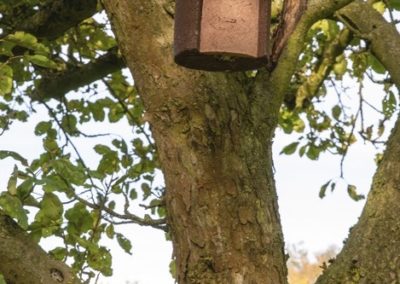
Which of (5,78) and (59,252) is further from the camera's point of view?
(59,252)

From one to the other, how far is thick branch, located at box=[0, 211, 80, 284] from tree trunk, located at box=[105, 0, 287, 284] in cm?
42

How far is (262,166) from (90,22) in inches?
103

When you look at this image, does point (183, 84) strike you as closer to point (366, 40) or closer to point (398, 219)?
point (398, 219)

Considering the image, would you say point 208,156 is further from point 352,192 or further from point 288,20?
point 352,192

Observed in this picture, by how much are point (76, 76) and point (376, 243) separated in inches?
99.1

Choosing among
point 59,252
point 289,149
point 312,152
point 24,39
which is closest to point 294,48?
point 24,39

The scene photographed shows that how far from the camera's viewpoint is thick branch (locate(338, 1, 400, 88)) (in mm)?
2873

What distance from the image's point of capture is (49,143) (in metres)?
3.79

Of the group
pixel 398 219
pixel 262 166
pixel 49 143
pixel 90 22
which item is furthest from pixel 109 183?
pixel 90 22

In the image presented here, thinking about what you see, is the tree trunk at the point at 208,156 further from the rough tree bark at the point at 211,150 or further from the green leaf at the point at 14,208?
the green leaf at the point at 14,208

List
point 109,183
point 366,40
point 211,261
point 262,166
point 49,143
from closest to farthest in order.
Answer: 1. point 211,261
2. point 262,166
3. point 366,40
4. point 109,183
5. point 49,143

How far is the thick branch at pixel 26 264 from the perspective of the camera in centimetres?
237

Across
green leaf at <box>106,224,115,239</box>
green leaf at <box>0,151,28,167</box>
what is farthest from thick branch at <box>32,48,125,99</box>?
green leaf at <box>0,151,28,167</box>

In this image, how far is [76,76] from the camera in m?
4.41
